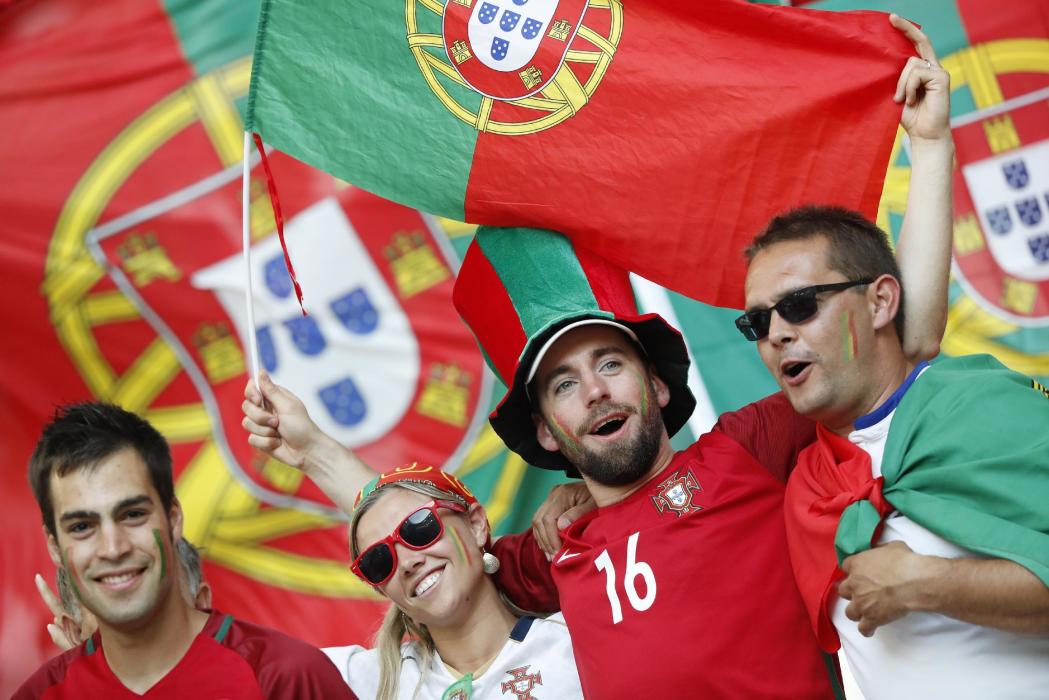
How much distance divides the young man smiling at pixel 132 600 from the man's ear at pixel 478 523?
0.53 metres

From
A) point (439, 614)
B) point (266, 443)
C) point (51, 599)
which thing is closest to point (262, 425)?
point (266, 443)

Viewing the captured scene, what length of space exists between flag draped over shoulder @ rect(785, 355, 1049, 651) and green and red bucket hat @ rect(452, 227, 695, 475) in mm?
601

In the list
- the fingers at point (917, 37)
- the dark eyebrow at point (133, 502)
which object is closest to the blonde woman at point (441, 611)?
the dark eyebrow at point (133, 502)

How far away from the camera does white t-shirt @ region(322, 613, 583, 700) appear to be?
119 inches

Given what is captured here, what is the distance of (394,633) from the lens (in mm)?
3334

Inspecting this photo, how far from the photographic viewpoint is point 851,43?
310 cm

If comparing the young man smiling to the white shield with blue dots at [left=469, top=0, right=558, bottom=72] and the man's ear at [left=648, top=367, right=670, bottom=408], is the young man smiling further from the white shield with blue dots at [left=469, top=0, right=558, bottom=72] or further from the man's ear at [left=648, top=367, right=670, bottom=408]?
the white shield with blue dots at [left=469, top=0, right=558, bottom=72]

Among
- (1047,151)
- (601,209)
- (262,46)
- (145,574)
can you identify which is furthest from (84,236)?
(1047,151)

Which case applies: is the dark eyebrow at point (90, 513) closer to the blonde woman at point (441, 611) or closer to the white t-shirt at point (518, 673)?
the blonde woman at point (441, 611)

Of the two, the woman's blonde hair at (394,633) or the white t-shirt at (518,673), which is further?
the woman's blonde hair at (394,633)

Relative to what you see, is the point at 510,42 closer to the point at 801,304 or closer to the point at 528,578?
the point at 801,304

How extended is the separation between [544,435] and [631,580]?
53 centimetres

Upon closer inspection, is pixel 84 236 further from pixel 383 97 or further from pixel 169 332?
pixel 383 97

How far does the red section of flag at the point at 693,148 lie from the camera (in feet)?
10.3
